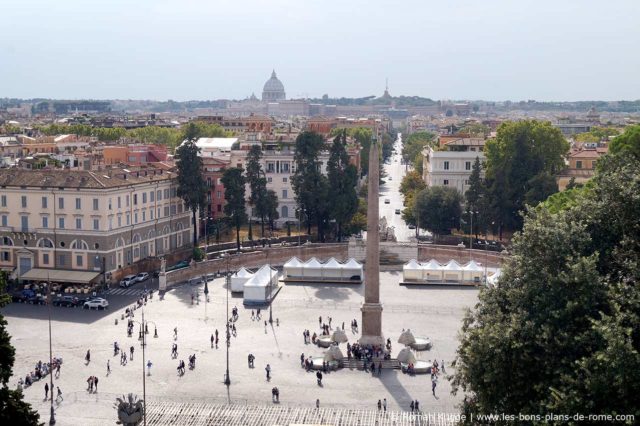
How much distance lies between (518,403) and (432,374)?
531 inches

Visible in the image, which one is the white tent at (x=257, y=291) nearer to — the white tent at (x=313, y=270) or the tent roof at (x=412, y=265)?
the white tent at (x=313, y=270)

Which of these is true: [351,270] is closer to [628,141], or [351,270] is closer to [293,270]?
[293,270]

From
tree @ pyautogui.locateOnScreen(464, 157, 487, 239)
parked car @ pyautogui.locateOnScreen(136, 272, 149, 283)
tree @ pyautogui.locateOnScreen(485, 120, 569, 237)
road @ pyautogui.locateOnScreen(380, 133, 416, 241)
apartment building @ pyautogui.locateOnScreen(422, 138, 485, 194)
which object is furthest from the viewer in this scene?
apartment building @ pyautogui.locateOnScreen(422, 138, 485, 194)

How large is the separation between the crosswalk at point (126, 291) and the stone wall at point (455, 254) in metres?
20.3

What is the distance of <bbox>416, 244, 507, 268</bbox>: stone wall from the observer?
196 ft

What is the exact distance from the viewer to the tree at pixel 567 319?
19.2 meters

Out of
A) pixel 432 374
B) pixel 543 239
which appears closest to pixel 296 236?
pixel 432 374

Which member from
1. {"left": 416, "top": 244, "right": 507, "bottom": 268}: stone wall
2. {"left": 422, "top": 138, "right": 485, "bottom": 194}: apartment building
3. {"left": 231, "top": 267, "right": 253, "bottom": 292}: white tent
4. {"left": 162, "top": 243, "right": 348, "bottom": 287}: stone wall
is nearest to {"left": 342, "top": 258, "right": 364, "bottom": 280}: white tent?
{"left": 162, "top": 243, "right": 348, "bottom": 287}: stone wall

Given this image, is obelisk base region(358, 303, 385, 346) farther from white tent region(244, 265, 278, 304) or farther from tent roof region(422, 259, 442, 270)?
A: tent roof region(422, 259, 442, 270)

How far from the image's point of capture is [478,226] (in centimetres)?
6575

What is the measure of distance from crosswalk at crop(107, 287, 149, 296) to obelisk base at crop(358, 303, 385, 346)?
16.1 metres

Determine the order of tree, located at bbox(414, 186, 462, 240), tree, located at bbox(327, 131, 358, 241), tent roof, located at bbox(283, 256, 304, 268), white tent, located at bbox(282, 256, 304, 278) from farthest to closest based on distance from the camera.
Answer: tree, located at bbox(414, 186, 462, 240)
tree, located at bbox(327, 131, 358, 241)
tent roof, located at bbox(283, 256, 304, 268)
white tent, located at bbox(282, 256, 304, 278)

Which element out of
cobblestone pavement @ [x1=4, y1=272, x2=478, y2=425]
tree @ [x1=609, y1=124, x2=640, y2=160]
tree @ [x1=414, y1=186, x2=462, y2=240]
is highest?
tree @ [x1=609, y1=124, x2=640, y2=160]

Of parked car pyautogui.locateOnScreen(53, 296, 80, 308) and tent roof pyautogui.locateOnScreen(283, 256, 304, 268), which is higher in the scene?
tent roof pyautogui.locateOnScreen(283, 256, 304, 268)
